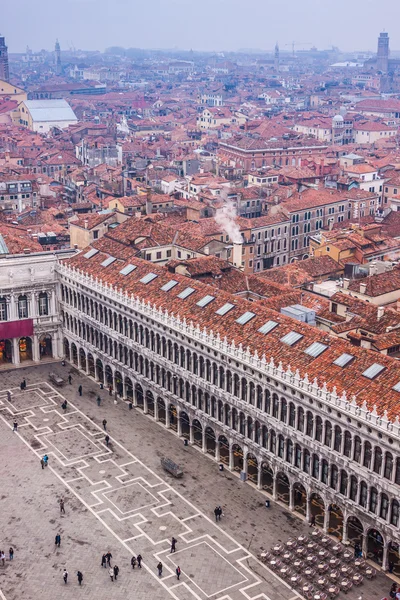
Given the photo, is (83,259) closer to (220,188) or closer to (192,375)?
(192,375)

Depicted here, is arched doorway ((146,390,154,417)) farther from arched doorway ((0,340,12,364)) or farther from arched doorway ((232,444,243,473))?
arched doorway ((0,340,12,364))

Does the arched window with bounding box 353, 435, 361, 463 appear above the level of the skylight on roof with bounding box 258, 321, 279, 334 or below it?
below

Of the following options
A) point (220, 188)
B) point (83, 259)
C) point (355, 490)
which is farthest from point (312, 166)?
point (355, 490)

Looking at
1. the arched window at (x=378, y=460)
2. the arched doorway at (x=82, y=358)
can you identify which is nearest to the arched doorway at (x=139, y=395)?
the arched doorway at (x=82, y=358)

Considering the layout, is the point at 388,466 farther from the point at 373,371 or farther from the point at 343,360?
the point at 343,360

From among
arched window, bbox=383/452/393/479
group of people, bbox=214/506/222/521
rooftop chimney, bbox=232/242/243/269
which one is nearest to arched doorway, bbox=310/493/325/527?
group of people, bbox=214/506/222/521

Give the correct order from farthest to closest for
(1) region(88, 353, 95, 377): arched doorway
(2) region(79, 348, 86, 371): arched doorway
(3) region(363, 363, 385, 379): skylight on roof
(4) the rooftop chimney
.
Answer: (4) the rooftop chimney → (2) region(79, 348, 86, 371): arched doorway → (1) region(88, 353, 95, 377): arched doorway → (3) region(363, 363, 385, 379): skylight on roof

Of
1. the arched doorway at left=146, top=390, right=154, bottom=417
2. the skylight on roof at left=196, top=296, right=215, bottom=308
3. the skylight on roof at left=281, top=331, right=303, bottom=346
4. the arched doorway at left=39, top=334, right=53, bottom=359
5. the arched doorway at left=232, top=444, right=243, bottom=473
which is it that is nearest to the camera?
the skylight on roof at left=281, top=331, right=303, bottom=346
